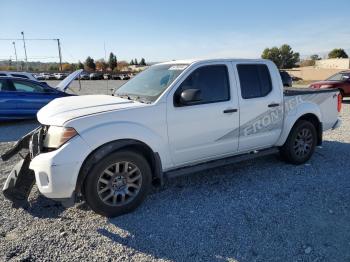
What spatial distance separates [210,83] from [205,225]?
1.95 meters

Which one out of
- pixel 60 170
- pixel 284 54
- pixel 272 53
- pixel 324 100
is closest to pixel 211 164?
pixel 60 170

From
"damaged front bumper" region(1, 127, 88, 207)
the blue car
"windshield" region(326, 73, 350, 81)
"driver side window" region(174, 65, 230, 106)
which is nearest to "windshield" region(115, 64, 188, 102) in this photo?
"driver side window" region(174, 65, 230, 106)

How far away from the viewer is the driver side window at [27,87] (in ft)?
31.8

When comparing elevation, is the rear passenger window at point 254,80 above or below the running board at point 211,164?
above

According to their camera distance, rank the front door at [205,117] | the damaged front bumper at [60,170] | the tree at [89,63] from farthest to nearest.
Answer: the tree at [89,63] < the front door at [205,117] < the damaged front bumper at [60,170]

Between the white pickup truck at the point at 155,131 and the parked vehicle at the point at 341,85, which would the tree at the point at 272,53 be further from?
the white pickup truck at the point at 155,131

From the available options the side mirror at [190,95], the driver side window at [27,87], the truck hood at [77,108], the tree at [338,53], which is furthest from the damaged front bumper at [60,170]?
the tree at [338,53]

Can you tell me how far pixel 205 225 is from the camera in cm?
357

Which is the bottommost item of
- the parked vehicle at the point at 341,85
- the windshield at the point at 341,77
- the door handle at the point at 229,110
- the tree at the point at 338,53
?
the parked vehicle at the point at 341,85

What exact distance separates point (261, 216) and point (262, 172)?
1552 millimetres

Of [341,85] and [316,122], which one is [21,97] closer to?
[316,122]

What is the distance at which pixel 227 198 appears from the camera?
14.0 ft

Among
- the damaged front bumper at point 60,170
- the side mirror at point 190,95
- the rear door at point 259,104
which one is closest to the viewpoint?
the damaged front bumper at point 60,170

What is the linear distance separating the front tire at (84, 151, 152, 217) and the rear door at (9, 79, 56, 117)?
7.15 metres
